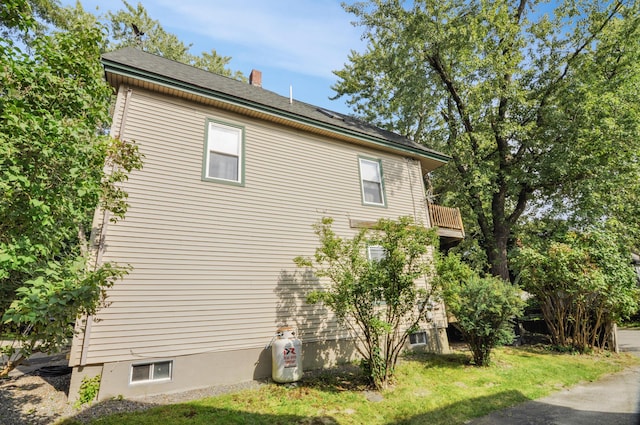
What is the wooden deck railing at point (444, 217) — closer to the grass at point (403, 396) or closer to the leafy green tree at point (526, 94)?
the leafy green tree at point (526, 94)

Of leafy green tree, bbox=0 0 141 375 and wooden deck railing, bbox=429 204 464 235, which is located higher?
wooden deck railing, bbox=429 204 464 235

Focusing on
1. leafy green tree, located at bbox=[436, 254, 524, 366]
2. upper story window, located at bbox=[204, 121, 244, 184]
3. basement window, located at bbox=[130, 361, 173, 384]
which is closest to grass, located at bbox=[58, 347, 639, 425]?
leafy green tree, located at bbox=[436, 254, 524, 366]

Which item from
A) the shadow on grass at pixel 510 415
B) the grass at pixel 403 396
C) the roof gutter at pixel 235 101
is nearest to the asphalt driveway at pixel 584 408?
the shadow on grass at pixel 510 415

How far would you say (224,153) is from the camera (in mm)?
8086

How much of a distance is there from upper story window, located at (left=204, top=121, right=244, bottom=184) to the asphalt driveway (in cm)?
742

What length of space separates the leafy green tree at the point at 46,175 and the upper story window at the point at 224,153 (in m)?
3.33

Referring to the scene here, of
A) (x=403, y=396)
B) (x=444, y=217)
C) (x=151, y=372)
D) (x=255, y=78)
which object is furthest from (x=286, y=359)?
(x=255, y=78)

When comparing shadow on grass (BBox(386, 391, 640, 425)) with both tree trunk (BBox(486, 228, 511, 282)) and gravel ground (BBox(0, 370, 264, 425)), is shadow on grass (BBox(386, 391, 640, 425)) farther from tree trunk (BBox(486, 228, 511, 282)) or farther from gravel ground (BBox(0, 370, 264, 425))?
tree trunk (BBox(486, 228, 511, 282))

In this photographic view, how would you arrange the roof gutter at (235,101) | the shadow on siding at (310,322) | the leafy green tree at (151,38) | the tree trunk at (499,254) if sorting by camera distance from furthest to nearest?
the leafy green tree at (151,38) < the tree trunk at (499,254) < the shadow on siding at (310,322) < the roof gutter at (235,101)

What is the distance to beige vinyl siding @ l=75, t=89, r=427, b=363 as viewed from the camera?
618 centimetres

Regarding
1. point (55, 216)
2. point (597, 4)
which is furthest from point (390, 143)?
point (597, 4)

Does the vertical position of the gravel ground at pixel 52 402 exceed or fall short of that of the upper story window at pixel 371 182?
it falls short

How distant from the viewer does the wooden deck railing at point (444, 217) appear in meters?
11.5

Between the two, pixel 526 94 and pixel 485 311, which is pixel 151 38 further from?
pixel 485 311
